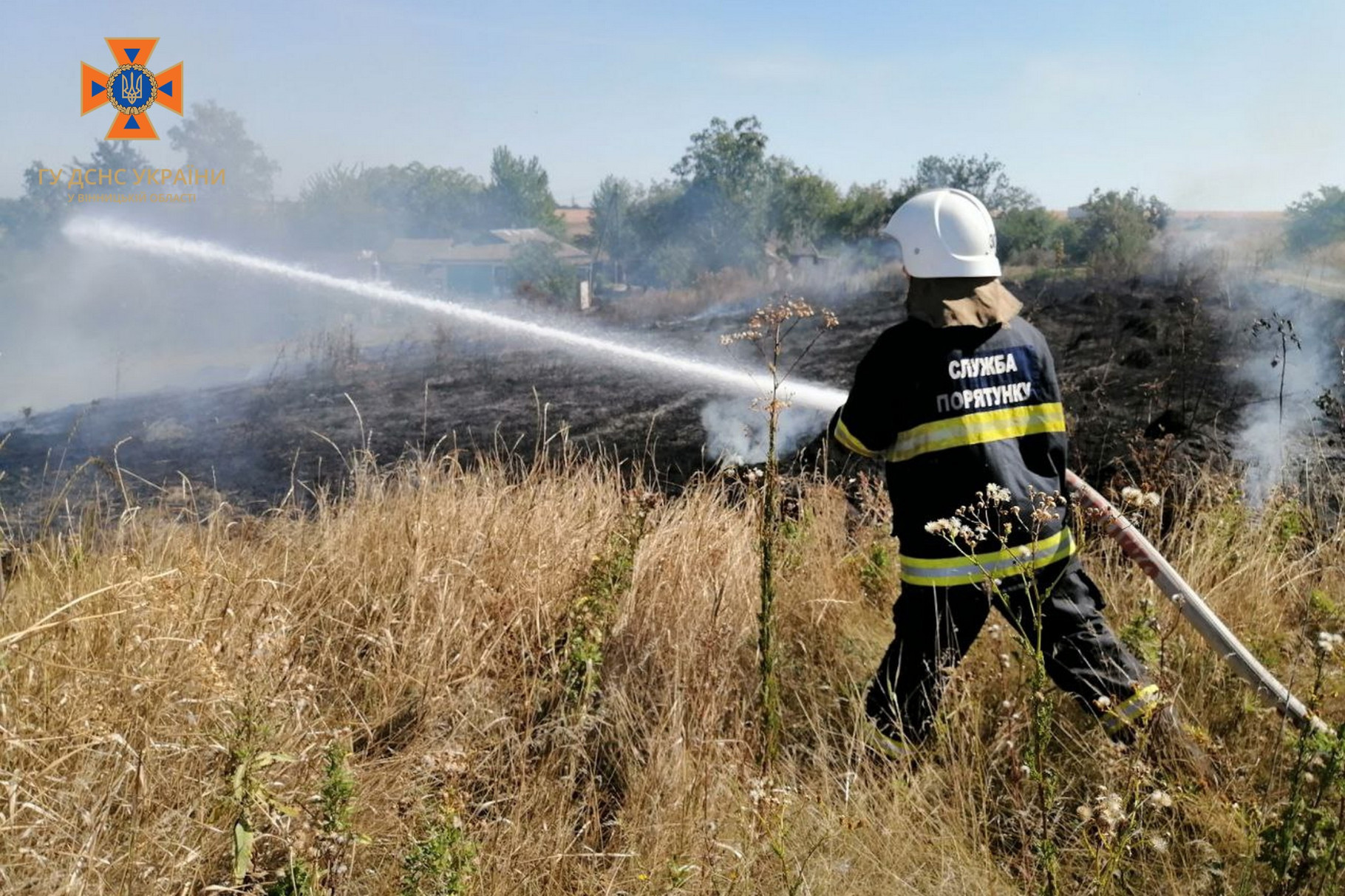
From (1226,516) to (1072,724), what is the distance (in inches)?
67.5

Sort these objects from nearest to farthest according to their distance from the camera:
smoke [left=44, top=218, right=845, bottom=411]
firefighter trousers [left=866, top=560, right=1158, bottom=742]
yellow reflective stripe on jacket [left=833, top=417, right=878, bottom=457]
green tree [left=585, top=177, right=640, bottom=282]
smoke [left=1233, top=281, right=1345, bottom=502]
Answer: firefighter trousers [left=866, top=560, right=1158, bottom=742] → yellow reflective stripe on jacket [left=833, top=417, right=878, bottom=457] → smoke [left=1233, top=281, right=1345, bottom=502] → smoke [left=44, top=218, right=845, bottom=411] → green tree [left=585, top=177, right=640, bottom=282]

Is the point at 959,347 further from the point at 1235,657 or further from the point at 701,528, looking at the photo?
the point at 701,528

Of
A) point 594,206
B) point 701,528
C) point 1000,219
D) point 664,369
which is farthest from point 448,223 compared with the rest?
point 701,528

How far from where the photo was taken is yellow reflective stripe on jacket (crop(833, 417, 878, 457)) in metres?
2.89

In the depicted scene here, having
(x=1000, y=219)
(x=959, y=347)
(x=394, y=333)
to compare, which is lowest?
(x=394, y=333)

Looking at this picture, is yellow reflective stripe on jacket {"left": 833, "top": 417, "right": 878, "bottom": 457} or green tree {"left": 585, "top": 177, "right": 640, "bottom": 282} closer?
yellow reflective stripe on jacket {"left": 833, "top": 417, "right": 878, "bottom": 457}

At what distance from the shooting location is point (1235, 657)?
2.70m

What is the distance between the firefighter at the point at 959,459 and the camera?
9.16ft

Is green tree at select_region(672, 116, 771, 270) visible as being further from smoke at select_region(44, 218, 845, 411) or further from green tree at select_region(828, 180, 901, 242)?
smoke at select_region(44, 218, 845, 411)

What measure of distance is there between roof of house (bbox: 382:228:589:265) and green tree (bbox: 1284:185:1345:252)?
23601 millimetres

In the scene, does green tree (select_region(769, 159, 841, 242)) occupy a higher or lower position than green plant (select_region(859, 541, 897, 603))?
higher

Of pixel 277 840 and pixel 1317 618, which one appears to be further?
pixel 1317 618

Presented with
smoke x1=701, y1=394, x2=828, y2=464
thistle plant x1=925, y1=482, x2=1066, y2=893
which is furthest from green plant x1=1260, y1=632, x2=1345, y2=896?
smoke x1=701, y1=394, x2=828, y2=464

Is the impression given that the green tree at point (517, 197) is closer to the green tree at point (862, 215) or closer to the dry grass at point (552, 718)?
the green tree at point (862, 215)
